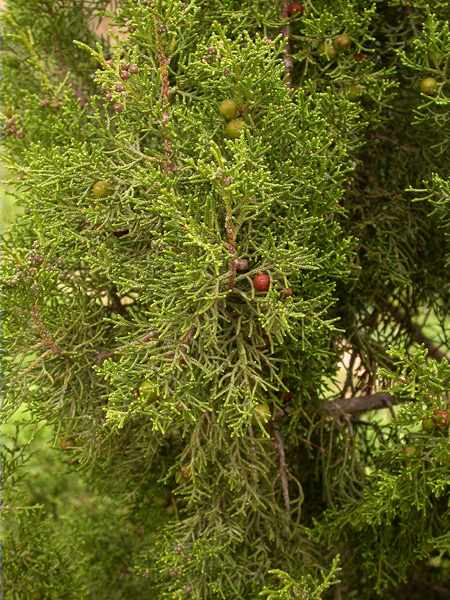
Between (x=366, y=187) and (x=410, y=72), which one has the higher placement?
(x=410, y=72)

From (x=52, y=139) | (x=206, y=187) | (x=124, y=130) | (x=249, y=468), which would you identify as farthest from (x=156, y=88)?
(x=249, y=468)

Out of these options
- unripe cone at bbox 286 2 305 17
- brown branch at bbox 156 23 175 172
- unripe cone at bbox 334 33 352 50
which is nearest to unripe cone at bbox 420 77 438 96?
unripe cone at bbox 334 33 352 50

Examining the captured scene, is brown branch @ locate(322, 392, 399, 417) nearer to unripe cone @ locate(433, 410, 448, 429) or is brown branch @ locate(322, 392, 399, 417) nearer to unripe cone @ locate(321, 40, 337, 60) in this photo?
unripe cone @ locate(433, 410, 448, 429)

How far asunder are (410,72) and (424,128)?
215mm

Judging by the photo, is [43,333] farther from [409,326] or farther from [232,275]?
[409,326]

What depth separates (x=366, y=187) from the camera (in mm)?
2771

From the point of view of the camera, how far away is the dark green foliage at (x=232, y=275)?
2037 mm

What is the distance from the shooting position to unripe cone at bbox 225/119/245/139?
2.03 metres

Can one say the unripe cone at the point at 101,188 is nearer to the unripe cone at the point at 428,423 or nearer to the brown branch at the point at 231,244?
the brown branch at the point at 231,244

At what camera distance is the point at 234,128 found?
204 cm

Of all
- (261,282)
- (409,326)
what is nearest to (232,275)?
(261,282)

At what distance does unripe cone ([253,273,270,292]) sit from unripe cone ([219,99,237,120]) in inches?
16.0

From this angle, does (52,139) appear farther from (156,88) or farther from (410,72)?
(410,72)

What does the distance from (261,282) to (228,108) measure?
0.44 meters
